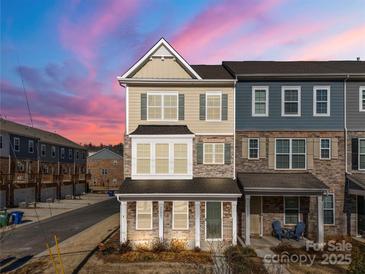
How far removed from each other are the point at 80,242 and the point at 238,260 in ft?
34.0

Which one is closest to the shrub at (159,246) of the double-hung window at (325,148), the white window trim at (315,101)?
the double-hung window at (325,148)

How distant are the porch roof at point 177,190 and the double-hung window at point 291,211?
3.97 m

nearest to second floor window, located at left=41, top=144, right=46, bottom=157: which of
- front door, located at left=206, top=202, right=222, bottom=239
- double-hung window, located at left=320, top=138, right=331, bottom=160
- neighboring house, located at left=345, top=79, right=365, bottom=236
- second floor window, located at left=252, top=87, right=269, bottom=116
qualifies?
second floor window, located at left=252, top=87, right=269, bottom=116

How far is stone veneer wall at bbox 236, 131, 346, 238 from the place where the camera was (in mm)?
21500

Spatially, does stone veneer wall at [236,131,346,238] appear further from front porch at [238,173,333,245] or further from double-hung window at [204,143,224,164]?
double-hung window at [204,143,224,164]

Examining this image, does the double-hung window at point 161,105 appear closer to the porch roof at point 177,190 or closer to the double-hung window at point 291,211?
the porch roof at point 177,190

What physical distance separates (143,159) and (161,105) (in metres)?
3.32

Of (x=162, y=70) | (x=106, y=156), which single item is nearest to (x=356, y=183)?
(x=162, y=70)

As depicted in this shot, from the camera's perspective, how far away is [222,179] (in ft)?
68.0

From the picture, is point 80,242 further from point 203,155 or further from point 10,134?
point 10,134

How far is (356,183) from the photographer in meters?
20.7

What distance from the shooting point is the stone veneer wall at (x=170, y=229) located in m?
18.9

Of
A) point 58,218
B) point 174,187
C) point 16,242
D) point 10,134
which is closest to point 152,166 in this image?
point 174,187

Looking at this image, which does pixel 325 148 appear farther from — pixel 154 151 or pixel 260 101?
pixel 154 151
